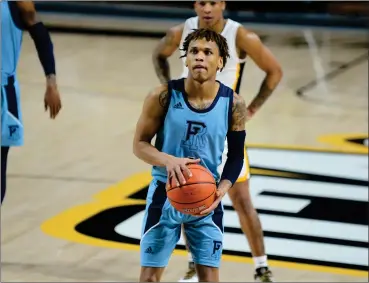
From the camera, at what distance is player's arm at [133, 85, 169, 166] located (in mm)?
4398

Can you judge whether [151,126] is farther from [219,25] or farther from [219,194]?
[219,25]

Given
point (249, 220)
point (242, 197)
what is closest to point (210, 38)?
point (242, 197)

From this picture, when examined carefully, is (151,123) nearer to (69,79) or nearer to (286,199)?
(286,199)

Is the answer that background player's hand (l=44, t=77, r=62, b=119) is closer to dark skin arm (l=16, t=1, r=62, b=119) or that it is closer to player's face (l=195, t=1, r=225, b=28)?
dark skin arm (l=16, t=1, r=62, b=119)

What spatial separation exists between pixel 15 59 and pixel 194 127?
140cm

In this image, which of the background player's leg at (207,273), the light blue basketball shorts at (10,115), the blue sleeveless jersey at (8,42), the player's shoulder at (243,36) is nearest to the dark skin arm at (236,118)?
the background player's leg at (207,273)

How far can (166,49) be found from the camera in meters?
5.97

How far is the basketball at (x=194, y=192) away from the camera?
13.9 feet

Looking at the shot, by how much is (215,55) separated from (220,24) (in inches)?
53.4

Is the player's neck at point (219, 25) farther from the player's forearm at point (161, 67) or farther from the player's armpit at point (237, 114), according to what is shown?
the player's armpit at point (237, 114)

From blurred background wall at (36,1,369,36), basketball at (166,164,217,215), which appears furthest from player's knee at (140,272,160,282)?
blurred background wall at (36,1,369,36)

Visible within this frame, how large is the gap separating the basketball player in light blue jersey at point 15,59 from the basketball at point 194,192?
1.00m

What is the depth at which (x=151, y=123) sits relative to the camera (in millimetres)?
4434

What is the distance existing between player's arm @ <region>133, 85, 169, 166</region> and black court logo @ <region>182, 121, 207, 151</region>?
136 mm
